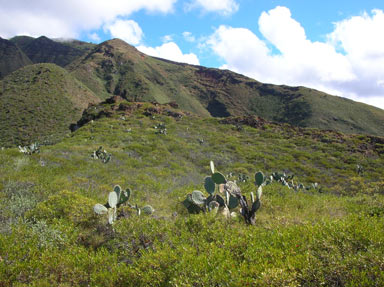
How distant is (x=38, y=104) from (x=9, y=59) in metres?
163

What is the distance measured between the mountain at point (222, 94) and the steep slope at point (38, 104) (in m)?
50.8

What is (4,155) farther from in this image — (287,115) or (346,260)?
(287,115)

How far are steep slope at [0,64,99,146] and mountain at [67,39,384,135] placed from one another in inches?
2002

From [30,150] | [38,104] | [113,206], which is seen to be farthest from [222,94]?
[113,206]

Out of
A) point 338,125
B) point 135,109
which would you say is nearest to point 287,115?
point 338,125

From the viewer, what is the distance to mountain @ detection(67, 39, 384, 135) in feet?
363

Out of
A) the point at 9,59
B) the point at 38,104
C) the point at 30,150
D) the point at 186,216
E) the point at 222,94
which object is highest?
the point at 222,94

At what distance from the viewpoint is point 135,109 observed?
3903cm

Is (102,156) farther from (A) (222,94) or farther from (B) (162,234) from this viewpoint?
(A) (222,94)

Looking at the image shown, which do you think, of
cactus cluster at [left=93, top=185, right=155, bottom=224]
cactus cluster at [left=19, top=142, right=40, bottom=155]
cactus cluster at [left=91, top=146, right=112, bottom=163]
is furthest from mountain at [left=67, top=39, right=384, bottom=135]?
cactus cluster at [left=93, top=185, right=155, bottom=224]

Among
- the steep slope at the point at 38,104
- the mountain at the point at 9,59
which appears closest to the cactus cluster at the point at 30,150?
the steep slope at the point at 38,104

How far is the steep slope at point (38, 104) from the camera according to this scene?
4716 centimetres

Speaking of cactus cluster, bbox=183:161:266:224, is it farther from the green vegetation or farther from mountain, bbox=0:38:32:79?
mountain, bbox=0:38:32:79

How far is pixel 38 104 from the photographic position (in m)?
57.1
